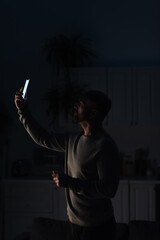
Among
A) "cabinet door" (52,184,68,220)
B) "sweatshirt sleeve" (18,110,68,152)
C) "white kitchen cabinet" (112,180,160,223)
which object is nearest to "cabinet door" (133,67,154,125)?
"white kitchen cabinet" (112,180,160,223)

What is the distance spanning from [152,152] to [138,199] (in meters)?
0.95

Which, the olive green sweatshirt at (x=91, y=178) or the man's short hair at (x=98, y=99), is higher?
the man's short hair at (x=98, y=99)

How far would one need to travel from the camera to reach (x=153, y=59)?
5273 millimetres

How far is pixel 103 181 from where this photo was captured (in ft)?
4.70

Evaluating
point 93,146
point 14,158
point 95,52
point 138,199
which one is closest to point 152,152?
point 138,199

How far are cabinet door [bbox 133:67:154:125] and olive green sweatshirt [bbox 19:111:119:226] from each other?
3.27 m

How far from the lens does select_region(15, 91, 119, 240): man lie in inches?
56.3

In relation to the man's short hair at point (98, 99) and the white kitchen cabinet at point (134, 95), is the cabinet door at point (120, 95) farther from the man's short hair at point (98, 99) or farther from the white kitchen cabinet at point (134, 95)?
the man's short hair at point (98, 99)

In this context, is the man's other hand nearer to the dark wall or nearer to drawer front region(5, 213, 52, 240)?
drawer front region(5, 213, 52, 240)

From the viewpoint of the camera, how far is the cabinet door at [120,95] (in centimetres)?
480

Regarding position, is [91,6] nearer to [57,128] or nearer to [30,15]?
[30,15]

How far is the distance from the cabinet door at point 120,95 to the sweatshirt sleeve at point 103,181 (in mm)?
3351

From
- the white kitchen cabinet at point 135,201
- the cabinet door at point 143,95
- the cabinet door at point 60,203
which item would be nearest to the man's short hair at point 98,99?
the white kitchen cabinet at point 135,201

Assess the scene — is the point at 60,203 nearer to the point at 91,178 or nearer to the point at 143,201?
the point at 143,201
